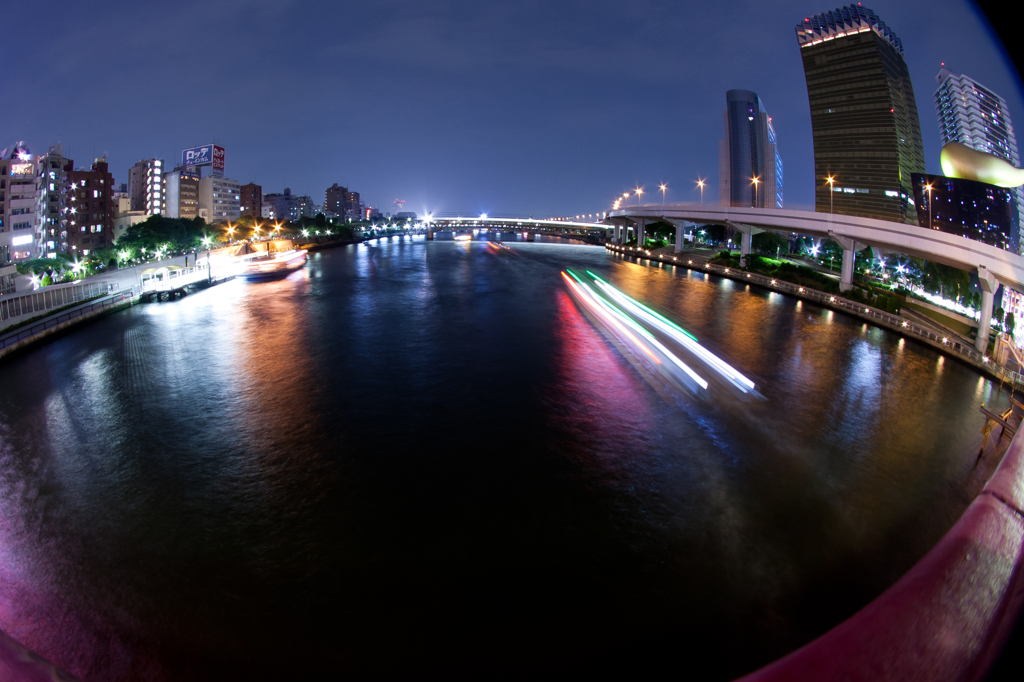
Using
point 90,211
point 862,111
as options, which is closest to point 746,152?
point 862,111

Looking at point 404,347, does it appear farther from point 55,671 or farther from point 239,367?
point 55,671

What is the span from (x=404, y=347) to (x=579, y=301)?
9.89 m

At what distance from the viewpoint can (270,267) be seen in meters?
35.4

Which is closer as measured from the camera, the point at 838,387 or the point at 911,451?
the point at 911,451

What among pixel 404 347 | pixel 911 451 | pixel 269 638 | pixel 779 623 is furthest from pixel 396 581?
pixel 404 347

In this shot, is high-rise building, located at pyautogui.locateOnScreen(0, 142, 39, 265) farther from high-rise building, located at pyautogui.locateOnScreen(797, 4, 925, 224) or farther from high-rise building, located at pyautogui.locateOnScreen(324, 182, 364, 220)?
high-rise building, located at pyautogui.locateOnScreen(324, 182, 364, 220)

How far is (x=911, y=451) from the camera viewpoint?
7.93m

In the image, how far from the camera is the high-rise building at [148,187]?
205 feet

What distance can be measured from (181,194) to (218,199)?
6.05m

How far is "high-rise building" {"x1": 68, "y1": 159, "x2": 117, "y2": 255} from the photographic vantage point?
44438 millimetres

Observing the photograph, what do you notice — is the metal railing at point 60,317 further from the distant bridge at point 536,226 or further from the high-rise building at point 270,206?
the high-rise building at point 270,206

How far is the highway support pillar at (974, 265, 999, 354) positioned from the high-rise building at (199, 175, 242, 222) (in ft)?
237

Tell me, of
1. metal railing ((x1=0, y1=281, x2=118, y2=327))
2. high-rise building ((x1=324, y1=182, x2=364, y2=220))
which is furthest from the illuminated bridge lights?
high-rise building ((x1=324, y1=182, x2=364, y2=220))

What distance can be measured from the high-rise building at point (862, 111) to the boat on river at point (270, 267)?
65660 mm
